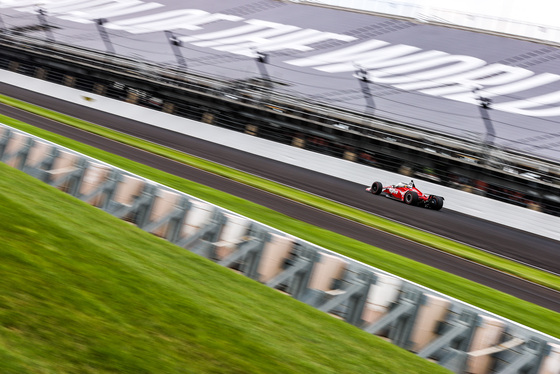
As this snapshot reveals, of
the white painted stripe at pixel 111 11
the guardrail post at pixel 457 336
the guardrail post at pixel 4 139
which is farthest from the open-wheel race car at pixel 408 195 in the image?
the white painted stripe at pixel 111 11

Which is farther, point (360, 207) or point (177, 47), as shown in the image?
point (177, 47)

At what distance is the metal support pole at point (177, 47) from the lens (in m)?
34.8

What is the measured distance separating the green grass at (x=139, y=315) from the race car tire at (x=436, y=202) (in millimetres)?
13087

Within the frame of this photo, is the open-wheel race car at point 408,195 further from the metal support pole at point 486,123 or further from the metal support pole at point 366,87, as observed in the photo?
the metal support pole at point 366,87

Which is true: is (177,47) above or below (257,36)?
below

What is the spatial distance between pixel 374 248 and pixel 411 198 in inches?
312

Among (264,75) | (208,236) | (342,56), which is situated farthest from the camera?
(342,56)

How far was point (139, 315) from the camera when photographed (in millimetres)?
4102

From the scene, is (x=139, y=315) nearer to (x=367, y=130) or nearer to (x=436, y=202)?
(x=436, y=202)

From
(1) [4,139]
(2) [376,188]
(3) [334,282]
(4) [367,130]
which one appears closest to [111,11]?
(4) [367,130]

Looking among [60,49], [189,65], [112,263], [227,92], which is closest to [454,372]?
[112,263]

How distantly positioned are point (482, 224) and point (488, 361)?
1263 cm

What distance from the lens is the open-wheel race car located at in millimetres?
18359

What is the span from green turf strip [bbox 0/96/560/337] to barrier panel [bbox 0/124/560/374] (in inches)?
112
